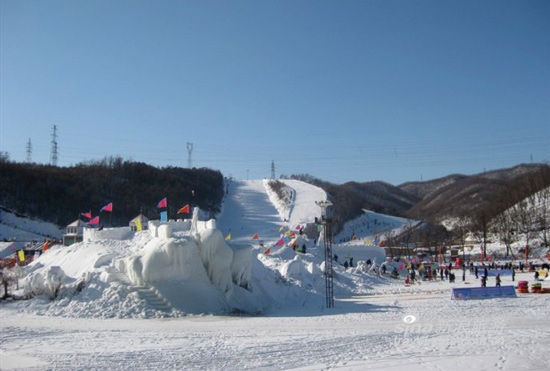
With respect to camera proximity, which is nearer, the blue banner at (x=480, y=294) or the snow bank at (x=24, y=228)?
the blue banner at (x=480, y=294)

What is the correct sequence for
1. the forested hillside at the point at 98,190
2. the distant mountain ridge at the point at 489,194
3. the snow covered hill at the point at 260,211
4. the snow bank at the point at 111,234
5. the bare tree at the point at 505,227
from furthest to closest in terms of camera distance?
the distant mountain ridge at the point at 489,194 → the forested hillside at the point at 98,190 → the bare tree at the point at 505,227 → the snow covered hill at the point at 260,211 → the snow bank at the point at 111,234

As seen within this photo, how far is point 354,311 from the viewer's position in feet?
72.9

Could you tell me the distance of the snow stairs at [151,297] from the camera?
21.7 m

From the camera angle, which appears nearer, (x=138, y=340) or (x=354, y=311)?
(x=138, y=340)

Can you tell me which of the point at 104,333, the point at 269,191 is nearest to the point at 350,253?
the point at 104,333

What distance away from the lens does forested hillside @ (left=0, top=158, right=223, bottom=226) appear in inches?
2808

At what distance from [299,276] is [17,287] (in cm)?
1545

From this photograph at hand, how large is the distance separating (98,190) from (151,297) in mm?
63012

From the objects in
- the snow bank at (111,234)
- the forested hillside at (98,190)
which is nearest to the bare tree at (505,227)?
the forested hillside at (98,190)

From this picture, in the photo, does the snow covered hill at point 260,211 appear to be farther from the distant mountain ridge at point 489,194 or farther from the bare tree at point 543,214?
the distant mountain ridge at point 489,194

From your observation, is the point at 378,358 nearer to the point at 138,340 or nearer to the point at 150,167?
the point at 138,340

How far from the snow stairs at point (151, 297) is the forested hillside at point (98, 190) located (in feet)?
162

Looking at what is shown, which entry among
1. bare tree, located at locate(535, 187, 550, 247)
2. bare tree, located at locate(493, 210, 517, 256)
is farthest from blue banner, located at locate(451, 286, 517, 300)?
bare tree, located at locate(493, 210, 517, 256)

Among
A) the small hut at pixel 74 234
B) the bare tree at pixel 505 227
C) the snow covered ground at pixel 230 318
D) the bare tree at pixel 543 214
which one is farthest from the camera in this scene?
the bare tree at pixel 505 227
